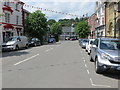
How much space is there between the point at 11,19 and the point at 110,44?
82.3 feet

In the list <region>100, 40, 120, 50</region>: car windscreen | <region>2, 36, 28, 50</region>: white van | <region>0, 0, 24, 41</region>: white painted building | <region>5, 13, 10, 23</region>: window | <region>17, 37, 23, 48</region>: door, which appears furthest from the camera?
<region>5, 13, 10, 23</region>: window

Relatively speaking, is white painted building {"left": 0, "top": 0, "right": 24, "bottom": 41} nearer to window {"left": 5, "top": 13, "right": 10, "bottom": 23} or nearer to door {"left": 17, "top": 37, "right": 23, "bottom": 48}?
window {"left": 5, "top": 13, "right": 10, "bottom": 23}

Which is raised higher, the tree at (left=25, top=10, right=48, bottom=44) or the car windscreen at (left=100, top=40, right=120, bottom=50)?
the tree at (left=25, top=10, right=48, bottom=44)

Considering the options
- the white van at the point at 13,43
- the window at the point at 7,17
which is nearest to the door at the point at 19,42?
the white van at the point at 13,43

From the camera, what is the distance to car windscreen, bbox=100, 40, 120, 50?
27.2 feet

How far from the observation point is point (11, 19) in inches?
1186

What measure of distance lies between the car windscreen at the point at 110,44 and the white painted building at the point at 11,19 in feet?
64.5

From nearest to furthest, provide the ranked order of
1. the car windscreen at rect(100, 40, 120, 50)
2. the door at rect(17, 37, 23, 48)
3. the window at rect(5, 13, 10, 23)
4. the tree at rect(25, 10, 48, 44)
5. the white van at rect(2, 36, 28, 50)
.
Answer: the car windscreen at rect(100, 40, 120, 50) < the white van at rect(2, 36, 28, 50) < the door at rect(17, 37, 23, 48) < the window at rect(5, 13, 10, 23) < the tree at rect(25, 10, 48, 44)

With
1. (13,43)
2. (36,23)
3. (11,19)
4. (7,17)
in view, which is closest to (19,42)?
(13,43)

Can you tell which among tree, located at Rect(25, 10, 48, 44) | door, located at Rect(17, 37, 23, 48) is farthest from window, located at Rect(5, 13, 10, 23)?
door, located at Rect(17, 37, 23, 48)

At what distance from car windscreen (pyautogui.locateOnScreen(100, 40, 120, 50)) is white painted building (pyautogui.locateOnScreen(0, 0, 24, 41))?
1965 cm

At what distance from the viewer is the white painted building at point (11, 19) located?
88.3 ft

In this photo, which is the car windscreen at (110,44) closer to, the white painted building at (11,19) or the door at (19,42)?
the door at (19,42)

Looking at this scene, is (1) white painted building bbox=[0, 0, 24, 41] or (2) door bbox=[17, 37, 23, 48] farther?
(1) white painted building bbox=[0, 0, 24, 41]
